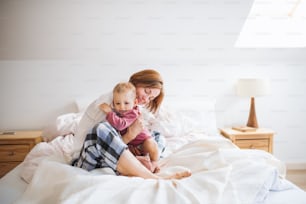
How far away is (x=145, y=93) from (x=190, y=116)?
1262 mm

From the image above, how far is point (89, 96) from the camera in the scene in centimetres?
317

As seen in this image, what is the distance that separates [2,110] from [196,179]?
261cm

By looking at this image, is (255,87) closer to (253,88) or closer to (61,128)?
(253,88)

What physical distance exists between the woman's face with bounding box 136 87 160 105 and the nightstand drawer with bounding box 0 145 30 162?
1.55 m

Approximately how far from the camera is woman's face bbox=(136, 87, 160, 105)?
1775 mm

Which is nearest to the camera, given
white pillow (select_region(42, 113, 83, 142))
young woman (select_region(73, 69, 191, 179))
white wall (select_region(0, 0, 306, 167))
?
young woman (select_region(73, 69, 191, 179))

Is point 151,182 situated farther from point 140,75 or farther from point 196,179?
point 140,75

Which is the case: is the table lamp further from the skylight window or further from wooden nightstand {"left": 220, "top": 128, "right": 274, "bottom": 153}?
the skylight window

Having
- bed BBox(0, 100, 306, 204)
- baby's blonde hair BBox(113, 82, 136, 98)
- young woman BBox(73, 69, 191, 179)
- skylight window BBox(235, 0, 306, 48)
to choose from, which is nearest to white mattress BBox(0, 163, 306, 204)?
bed BBox(0, 100, 306, 204)

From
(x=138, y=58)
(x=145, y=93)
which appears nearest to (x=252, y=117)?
(x=138, y=58)

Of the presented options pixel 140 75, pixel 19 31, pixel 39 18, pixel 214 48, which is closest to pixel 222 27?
pixel 214 48

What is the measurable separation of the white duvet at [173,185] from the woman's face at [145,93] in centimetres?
46

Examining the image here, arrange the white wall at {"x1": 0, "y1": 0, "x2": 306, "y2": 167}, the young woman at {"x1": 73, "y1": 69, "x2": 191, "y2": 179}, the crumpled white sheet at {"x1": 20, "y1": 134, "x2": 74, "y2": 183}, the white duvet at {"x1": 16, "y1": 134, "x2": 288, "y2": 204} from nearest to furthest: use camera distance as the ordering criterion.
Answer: the white duvet at {"x1": 16, "y1": 134, "x2": 288, "y2": 204}, the young woman at {"x1": 73, "y1": 69, "x2": 191, "y2": 179}, the crumpled white sheet at {"x1": 20, "y1": 134, "x2": 74, "y2": 183}, the white wall at {"x1": 0, "y1": 0, "x2": 306, "y2": 167}

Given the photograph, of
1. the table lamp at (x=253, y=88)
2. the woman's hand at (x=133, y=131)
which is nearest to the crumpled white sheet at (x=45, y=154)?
the woman's hand at (x=133, y=131)
